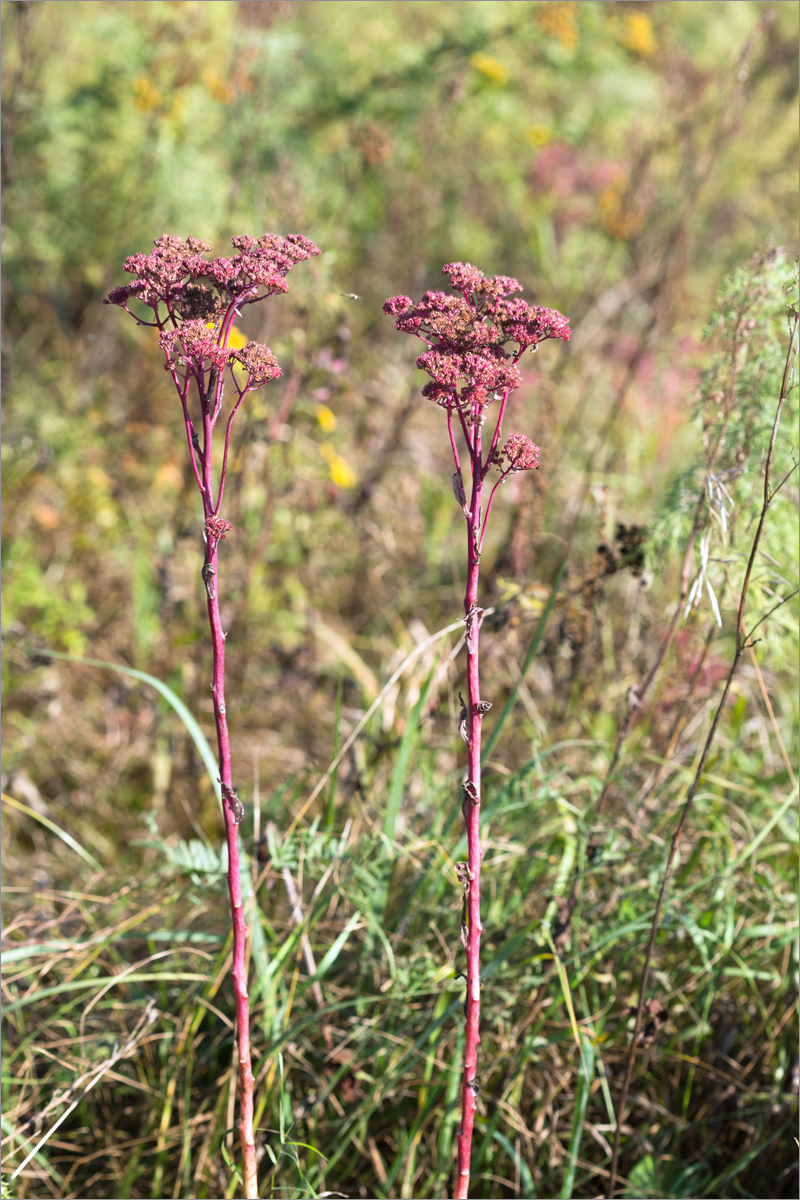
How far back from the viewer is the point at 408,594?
3.41 m

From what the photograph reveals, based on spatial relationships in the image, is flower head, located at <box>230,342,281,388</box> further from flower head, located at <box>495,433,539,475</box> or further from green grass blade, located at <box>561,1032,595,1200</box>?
green grass blade, located at <box>561,1032,595,1200</box>

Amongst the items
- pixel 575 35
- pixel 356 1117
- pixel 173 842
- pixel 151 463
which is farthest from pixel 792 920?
pixel 575 35

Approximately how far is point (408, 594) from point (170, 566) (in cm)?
89

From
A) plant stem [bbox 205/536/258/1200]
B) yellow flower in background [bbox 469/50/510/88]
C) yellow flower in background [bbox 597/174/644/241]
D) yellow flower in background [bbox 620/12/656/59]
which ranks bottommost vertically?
plant stem [bbox 205/536/258/1200]

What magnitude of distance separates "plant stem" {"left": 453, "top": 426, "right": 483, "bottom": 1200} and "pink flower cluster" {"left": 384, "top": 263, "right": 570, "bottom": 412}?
63mm

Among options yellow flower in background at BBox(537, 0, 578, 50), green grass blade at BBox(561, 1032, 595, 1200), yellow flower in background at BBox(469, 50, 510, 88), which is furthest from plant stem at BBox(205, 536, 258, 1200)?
yellow flower in background at BBox(537, 0, 578, 50)

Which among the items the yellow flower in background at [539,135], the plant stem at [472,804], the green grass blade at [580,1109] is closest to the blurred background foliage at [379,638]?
the green grass blade at [580,1109]

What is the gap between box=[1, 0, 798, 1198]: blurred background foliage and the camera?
1897 mm

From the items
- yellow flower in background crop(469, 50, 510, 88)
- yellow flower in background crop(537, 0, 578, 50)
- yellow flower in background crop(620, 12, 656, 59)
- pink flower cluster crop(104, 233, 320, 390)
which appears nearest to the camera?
pink flower cluster crop(104, 233, 320, 390)

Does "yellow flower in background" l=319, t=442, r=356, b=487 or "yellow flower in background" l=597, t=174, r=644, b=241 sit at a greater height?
"yellow flower in background" l=597, t=174, r=644, b=241

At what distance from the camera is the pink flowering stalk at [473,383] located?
123cm

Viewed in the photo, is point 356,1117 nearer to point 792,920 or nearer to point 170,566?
point 792,920

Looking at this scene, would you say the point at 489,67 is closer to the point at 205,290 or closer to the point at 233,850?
the point at 205,290

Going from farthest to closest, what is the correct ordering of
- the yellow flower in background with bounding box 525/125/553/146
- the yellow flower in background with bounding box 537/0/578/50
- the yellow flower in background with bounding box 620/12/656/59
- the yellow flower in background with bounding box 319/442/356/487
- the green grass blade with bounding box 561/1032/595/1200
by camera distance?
1. the yellow flower in background with bounding box 620/12/656/59
2. the yellow flower in background with bounding box 525/125/553/146
3. the yellow flower in background with bounding box 537/0/578/50
4. the yellow flower in background with bounding box 319/442/356/487
5. the green grass blade with bounding box 561/1032/595/1200
